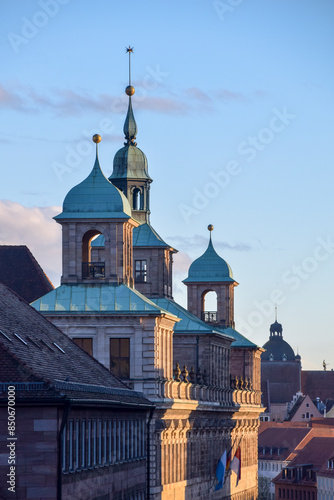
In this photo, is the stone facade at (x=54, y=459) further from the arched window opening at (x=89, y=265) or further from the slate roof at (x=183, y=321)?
the slate roof at (x=183, y=321)

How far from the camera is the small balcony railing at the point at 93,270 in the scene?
374ft

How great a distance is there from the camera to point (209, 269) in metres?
168

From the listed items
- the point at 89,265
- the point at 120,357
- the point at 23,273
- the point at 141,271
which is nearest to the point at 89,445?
the point at 120,357

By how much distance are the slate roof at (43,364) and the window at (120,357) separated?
14573 millimetres

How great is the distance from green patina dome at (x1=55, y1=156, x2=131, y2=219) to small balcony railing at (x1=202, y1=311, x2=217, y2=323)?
178ft

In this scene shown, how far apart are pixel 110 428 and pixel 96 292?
3294cm

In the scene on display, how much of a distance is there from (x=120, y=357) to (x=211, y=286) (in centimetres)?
5828

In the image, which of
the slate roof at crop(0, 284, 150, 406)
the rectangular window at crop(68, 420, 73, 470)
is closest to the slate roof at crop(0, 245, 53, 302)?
the slate roof at crop(0, 284, 150, 406)

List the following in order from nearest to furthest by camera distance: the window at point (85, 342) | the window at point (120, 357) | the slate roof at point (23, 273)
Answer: the window at point (120, 357)
the window at point (85, 342)
the slate roof at point (23, 273)

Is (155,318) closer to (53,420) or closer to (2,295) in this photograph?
(2,295)

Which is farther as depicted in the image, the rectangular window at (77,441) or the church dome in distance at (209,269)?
the church dome in distance at (209,269)

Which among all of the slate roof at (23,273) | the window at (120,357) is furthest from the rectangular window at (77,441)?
the slate roof at (23,273)

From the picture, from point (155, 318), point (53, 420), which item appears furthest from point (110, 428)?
point (155, 318)

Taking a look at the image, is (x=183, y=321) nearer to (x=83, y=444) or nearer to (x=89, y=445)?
(x=89, y=445)
